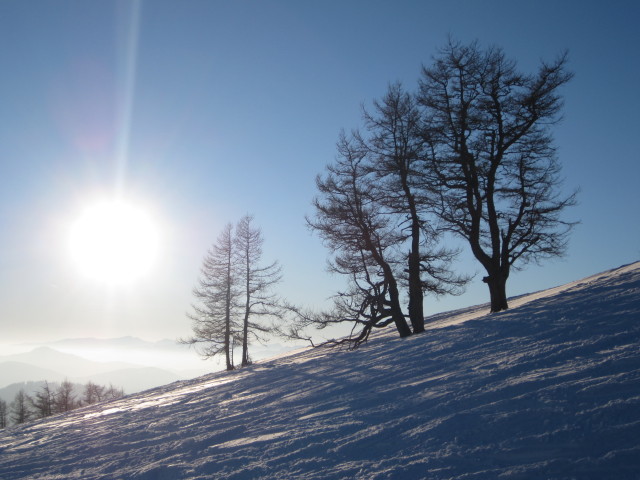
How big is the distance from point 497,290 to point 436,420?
930cm

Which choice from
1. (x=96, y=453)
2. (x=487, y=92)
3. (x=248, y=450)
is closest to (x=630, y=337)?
(x=248, y=450)

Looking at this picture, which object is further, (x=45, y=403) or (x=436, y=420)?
(x=45, y=403)

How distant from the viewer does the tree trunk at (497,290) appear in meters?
12.7

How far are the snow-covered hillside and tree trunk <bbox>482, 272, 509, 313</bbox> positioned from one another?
3.35 metres

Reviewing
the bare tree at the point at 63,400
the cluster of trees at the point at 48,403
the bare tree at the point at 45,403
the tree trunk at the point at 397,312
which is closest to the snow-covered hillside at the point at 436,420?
the tree trunk at the point at 397,312

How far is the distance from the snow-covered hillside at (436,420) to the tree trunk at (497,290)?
3.35 metres

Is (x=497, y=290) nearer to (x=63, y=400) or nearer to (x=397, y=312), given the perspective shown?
(x=397, y=312)

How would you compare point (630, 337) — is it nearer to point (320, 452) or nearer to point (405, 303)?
point (320, 452)

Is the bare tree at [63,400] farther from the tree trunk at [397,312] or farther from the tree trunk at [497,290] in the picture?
the tree trunk at [497,290]

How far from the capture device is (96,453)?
670cm

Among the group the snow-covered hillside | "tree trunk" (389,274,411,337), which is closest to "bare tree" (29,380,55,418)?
the snow-covered hillside

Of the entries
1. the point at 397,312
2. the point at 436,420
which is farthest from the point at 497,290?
the point at 436,420

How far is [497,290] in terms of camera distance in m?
12.7

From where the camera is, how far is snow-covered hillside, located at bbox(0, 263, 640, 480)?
349 cm
